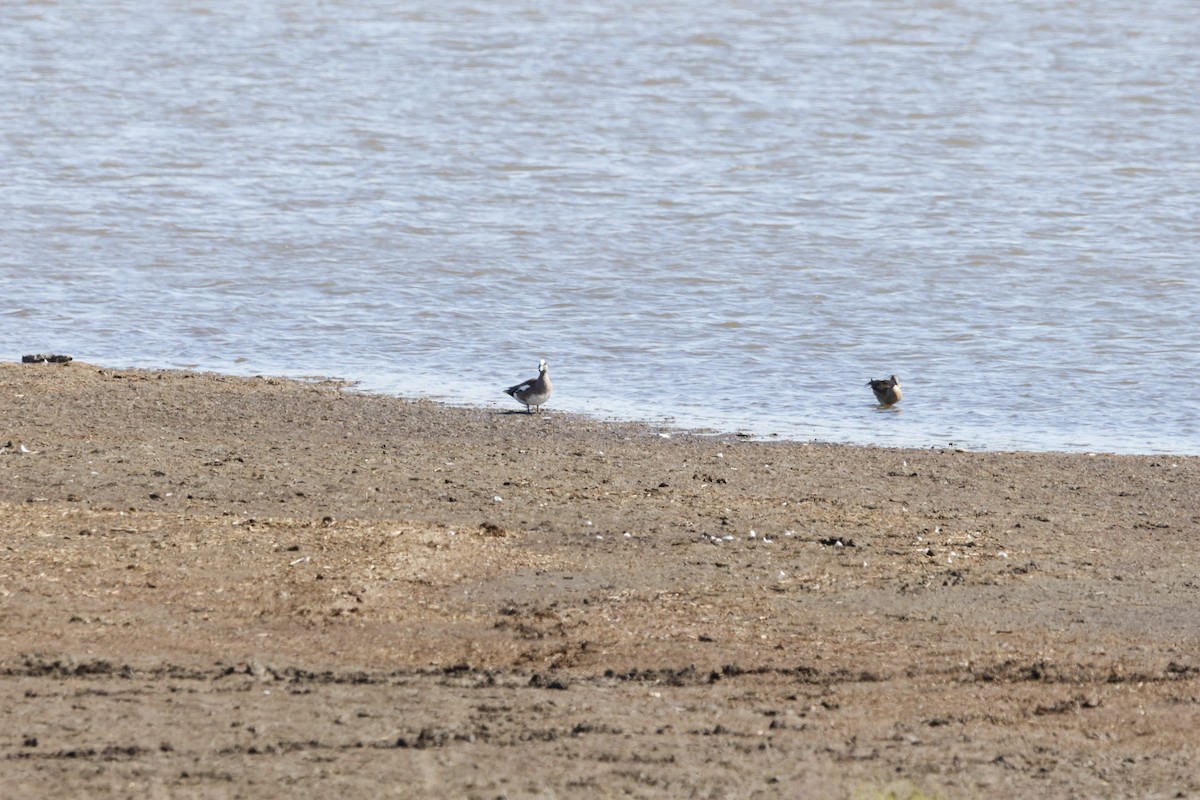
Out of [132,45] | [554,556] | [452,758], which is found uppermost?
[452,758]

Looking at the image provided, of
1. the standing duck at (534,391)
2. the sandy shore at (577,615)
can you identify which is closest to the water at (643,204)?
the standing duck at (534,391)

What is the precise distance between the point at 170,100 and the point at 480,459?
21.9 metres

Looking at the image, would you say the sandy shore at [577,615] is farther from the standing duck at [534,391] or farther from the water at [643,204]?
the water at [643,204]

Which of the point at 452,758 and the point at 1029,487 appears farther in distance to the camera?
the point at 1029,487

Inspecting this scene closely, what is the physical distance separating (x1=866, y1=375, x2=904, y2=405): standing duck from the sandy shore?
5.49 ft

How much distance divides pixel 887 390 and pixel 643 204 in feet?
33.7

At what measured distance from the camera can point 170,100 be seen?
3164 cm

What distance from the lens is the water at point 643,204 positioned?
15.6 meters

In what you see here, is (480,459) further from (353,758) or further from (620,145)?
(620,145)

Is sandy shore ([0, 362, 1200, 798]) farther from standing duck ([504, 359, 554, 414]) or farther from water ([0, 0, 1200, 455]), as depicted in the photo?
water ([0, 0, 1200, 455])

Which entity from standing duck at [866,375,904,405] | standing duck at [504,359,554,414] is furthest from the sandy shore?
standing duck at [866,375,904,405]

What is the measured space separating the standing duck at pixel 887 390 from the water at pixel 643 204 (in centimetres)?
17

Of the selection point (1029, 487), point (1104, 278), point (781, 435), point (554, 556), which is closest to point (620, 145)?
point (1104, 278)

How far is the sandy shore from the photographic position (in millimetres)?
6305
